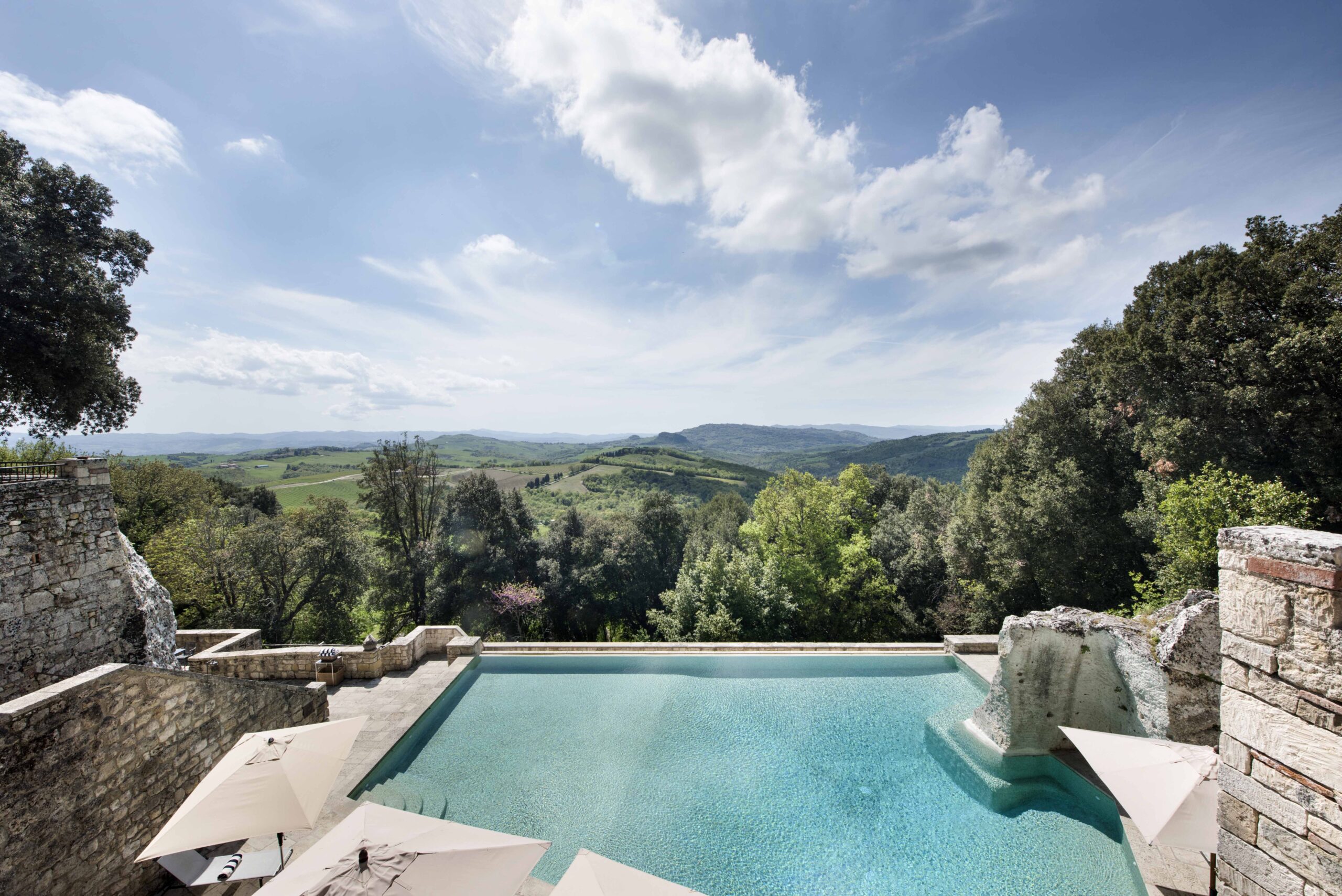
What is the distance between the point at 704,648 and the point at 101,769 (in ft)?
31.9

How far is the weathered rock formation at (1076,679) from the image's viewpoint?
6.52 m

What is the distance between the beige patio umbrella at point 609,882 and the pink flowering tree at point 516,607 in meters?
16.0

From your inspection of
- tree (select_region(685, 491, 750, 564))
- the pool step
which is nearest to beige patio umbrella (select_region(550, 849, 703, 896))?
the pool step

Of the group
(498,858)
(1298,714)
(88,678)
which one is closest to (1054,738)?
(1298,714)

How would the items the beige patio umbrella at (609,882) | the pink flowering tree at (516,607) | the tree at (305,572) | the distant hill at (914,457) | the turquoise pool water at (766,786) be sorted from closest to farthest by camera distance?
1. the beige patio umbrella at (609,882)
2. the turquoise pool water at (766,786)
3. the tree at (305,572)
4. the pink flowering tree at (516,607)
5. the distant hill at (914,457)

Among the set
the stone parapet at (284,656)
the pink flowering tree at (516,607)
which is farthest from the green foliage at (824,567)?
the stone parapet at (284,656)

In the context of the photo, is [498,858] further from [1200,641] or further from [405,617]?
[405,617]

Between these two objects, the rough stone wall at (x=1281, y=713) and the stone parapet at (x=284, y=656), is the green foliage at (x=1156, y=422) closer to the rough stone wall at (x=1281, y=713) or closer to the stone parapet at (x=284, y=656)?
the rough stone wall at (x=1281, y=713)

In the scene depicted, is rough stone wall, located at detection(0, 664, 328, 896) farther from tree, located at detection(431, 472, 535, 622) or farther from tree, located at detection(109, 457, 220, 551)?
tree, located at detection(109, 457, 220, 551)

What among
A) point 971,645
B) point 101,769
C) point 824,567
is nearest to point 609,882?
point 101,769

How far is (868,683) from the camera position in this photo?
1014 cm

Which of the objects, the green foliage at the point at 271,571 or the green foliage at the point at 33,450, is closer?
the green foliage at the point at 271,571

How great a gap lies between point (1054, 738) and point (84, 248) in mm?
21874

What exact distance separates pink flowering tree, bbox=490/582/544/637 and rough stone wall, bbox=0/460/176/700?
1201 cm
